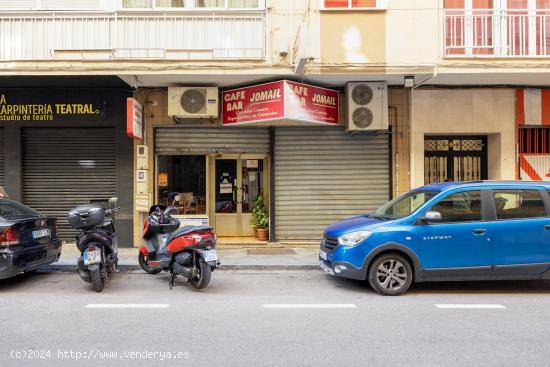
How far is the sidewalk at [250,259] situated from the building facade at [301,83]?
2.99 feet

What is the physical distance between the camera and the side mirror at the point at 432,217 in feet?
21.0

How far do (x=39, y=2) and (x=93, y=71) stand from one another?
2.37 metres

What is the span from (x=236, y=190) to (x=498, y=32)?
7.58 meters

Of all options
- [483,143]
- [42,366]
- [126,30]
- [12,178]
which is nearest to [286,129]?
[126,30]

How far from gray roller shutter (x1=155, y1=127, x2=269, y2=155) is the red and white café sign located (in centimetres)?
43

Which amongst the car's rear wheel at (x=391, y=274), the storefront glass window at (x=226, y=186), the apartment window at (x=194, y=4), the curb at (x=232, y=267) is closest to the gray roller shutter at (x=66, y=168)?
the storefront glass window at (x=226, y=186)

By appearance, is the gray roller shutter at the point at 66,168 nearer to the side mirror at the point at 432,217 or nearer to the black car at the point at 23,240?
the black car at the point at 23,240

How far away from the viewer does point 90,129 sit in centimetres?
1105

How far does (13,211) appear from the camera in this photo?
23.7 feet

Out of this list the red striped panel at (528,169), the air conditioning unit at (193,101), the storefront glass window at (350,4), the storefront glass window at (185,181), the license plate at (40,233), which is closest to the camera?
the license plate at (40,233)

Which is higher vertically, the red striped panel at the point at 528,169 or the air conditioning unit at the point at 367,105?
the air conditioning unit at the point at 367,105

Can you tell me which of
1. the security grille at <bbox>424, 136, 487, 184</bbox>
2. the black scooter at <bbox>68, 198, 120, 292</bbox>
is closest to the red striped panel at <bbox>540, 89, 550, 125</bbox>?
the security grille at <bbox>424, 136, 487, 184</bbox>

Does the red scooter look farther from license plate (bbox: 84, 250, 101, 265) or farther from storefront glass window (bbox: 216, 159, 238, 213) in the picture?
storefront glass window (bbox: 216, 159, 238, 213)

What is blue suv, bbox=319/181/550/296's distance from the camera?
6434 millimetres
